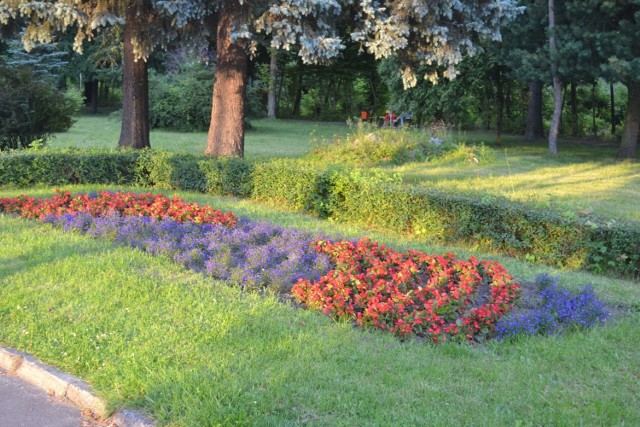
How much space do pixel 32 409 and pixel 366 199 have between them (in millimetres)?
6412

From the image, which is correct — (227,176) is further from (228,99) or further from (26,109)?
(26,109)

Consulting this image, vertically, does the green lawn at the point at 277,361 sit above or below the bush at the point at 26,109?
below

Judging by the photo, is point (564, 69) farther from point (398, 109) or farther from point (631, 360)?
point (631, 360)

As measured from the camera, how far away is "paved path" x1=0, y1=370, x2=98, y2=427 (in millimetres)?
4039

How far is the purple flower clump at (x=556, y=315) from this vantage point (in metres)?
5.26

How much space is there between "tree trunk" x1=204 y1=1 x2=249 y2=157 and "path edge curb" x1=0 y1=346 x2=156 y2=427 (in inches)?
399

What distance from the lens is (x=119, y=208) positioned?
30.5 ft

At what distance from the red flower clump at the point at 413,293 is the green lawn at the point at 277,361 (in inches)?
8.9

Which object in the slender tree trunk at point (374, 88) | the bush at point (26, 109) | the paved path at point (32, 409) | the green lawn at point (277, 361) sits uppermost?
the slender tree trunk at point (374, 88)

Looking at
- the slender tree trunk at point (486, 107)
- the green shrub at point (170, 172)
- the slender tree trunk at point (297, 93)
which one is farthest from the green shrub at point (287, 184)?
the slender tree trunk at point (297, 93)

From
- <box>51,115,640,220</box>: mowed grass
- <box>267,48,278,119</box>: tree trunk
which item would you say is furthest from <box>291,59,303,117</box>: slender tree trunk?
<box>51,115,640,220</box>: mowed grass

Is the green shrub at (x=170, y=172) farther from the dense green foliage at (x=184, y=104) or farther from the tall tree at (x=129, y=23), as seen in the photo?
the dense green foliage at (x=184, y=104)

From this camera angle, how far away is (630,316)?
5.89 metres

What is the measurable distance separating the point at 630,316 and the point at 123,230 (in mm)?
5564
